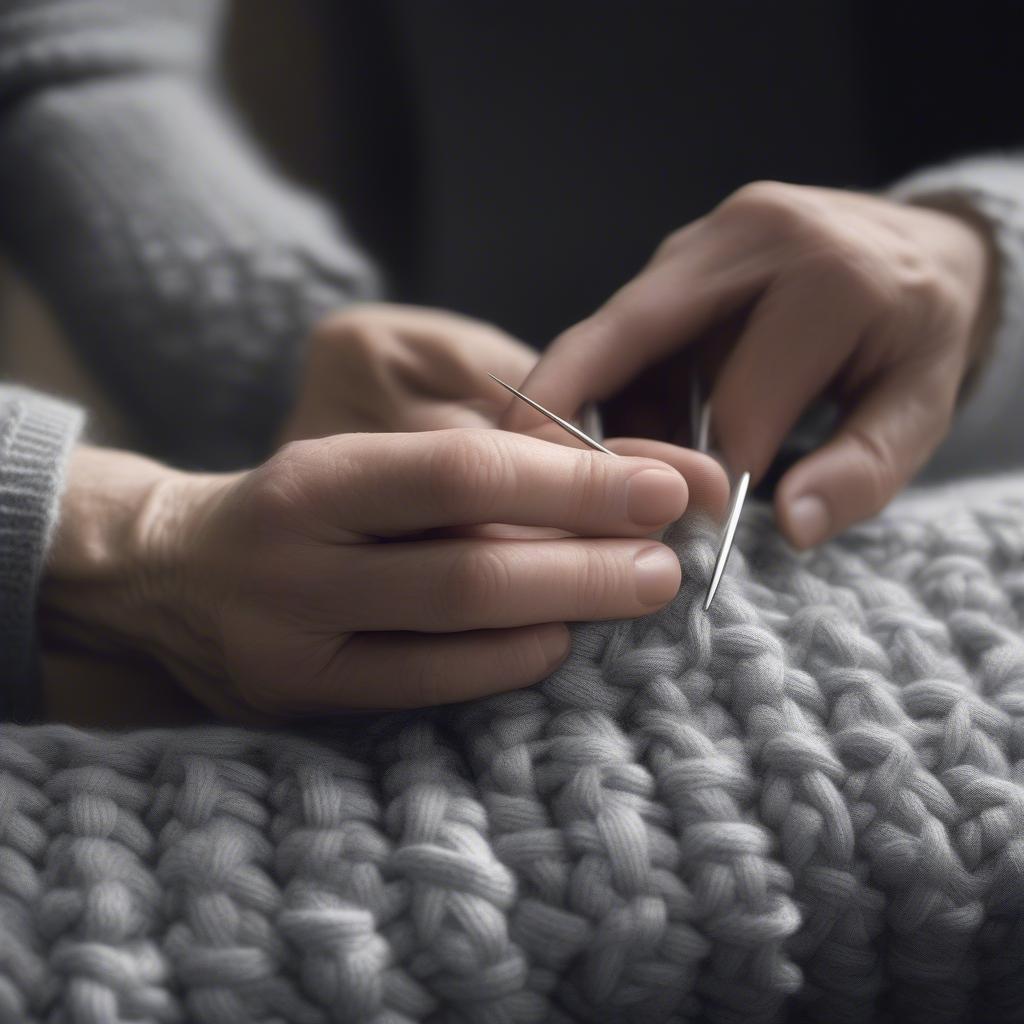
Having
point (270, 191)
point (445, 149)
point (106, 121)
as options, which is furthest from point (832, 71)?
point (106, 121)

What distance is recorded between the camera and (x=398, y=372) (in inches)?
36.8

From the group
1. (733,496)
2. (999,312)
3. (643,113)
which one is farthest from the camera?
(643,113)

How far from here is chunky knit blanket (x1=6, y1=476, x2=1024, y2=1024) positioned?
533mm

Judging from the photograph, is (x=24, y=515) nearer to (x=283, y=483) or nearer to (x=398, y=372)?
(x=283, y=483)

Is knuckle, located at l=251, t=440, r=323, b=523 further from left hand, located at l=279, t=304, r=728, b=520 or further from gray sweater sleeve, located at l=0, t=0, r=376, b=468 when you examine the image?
gray sweater sleeve, located at l=0, t=0, r=376, b=468

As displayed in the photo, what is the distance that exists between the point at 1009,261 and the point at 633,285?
0.39m

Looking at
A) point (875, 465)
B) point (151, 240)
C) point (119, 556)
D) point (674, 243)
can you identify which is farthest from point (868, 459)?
point (151, 240)

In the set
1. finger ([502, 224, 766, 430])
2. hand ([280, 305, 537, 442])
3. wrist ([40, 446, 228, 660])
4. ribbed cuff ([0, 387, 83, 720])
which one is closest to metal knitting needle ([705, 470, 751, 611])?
finger ([502, 224, 766, 430])

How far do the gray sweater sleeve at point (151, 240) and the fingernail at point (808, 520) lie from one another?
2.35 ft

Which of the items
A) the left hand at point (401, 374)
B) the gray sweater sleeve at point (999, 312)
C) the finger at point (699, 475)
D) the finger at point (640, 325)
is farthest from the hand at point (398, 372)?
the gray sweater sleeve at point (999, 312)

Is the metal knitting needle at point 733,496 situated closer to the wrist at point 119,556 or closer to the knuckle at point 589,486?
the knuckle at point 589,486

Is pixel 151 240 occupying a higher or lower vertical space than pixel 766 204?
lower

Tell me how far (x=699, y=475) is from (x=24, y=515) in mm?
461

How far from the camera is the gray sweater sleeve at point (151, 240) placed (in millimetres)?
1227
